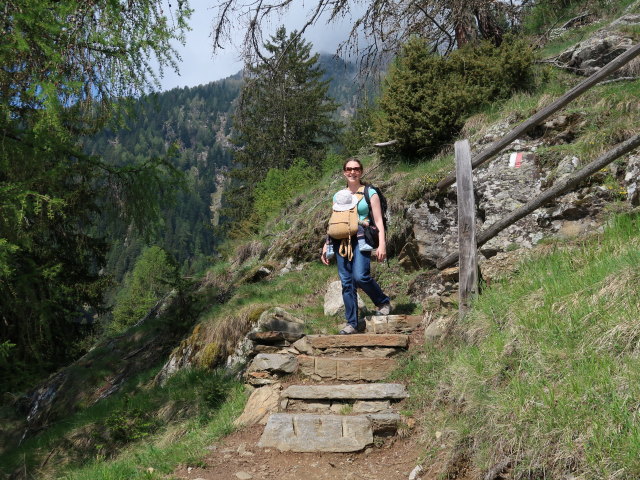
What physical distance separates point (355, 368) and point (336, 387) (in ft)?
1.60

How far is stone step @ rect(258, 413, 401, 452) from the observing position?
393 cm

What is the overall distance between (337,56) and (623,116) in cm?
486

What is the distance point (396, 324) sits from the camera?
5734 millimetres

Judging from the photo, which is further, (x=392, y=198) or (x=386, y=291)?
(x=392, y=198)

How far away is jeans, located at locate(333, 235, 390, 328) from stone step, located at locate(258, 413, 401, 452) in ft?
5.55

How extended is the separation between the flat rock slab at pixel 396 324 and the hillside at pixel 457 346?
121 mm

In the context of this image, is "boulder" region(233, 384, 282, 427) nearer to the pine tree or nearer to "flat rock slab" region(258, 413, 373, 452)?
"flat rock slab" region(258, 413, 373, 452)

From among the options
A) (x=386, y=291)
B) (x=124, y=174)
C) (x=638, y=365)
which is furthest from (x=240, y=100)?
(x=638, y=365)

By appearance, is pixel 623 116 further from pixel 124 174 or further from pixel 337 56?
pixel 124 174

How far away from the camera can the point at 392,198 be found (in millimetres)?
8688

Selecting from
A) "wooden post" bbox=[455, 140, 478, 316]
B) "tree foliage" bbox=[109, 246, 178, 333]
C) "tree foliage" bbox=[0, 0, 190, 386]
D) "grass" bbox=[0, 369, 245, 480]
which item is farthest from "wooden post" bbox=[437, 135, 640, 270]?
"tree foliage" bbox=[109, 246, 178, 333]

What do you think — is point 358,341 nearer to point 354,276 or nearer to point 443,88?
point 354,276

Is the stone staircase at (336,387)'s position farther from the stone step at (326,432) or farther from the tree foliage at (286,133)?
the tree foliage at (286,133)

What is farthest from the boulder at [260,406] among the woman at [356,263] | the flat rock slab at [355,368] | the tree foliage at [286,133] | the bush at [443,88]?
the tree foliage at [286,133]
